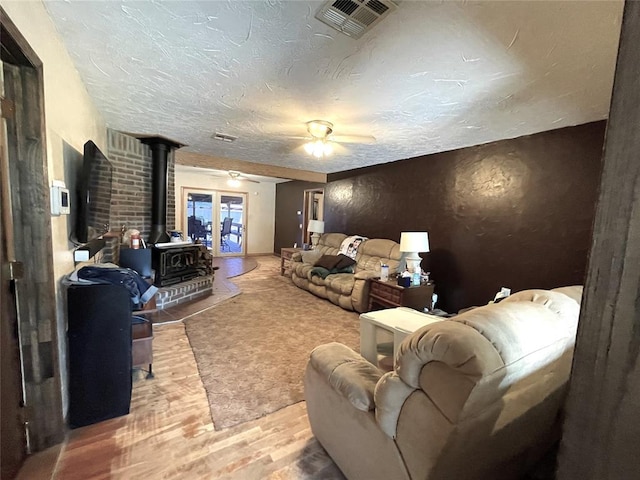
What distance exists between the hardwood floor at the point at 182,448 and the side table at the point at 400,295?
6.05 ft

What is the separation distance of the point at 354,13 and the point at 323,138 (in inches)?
64.8

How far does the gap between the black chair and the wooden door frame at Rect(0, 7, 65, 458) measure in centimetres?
674

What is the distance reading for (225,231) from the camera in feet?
26.8

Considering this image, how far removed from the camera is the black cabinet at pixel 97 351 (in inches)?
66.3

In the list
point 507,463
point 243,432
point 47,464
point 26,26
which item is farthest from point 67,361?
point 507,463

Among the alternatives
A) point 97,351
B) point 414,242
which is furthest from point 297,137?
point 97,351

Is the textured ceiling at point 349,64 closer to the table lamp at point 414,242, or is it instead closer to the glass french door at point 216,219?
the table lamp at point 414,242

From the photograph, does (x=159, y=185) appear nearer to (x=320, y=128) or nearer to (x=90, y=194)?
(x=90, y=194)

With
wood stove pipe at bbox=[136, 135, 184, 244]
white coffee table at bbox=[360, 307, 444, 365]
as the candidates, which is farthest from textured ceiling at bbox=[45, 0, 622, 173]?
white coffee table at bbox=[360, 307, 444, 365]

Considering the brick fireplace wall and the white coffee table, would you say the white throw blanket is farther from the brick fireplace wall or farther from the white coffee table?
the brick fireplace wall

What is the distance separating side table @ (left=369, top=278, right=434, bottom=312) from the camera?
3414 millimetres

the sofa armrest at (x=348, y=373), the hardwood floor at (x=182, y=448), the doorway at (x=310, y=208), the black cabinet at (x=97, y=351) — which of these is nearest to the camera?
the sofa armrest at (x=348, y=373)

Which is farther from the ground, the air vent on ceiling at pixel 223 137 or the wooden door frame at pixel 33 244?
the air vent on ceiling at pixel 223 137

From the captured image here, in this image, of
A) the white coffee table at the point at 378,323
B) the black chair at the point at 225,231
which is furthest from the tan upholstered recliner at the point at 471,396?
the black chair at the point at 225,231
